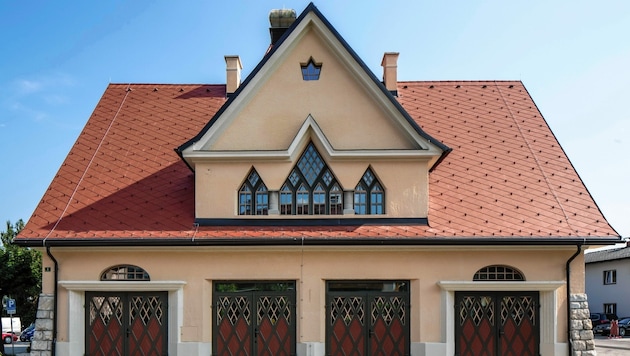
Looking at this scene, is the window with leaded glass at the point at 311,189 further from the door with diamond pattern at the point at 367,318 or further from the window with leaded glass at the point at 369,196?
the door with diamond pattern at the point at 367,318

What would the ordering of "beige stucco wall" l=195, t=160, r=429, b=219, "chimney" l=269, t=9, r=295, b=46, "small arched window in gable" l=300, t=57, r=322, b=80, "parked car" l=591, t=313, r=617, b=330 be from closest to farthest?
"beige stucco wall" l=195, t=160, r=429, b=219 < "small arched window in gable" l=300, t=57, r=322, b=80 < "chimney" l=269, t=9, r=295, b=46 < "parked car" l=591, t=313, r=617, b=330

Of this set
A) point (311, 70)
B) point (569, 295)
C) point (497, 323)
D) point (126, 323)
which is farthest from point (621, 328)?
point (126, 323)

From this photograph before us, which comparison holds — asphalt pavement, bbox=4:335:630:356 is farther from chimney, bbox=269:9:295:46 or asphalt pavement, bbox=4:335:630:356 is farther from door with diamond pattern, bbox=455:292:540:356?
chimney, bbox=269:9:295:46

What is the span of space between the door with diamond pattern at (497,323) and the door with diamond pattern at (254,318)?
4.28 meters

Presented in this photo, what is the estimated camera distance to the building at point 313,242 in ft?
45.2

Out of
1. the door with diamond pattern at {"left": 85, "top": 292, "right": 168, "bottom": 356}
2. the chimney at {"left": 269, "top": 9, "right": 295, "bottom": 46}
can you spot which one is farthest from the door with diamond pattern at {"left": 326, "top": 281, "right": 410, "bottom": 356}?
the chimney at {"left": 269, "top": 9, "right": 295, "bottom": 46}

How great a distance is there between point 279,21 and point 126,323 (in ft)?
41.5

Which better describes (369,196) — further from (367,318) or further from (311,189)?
(367,318)

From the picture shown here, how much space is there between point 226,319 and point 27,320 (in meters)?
40.3

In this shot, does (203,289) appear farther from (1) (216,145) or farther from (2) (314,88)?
(2) (314,88)

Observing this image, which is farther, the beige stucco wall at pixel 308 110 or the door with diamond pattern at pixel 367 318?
the beige stucco wall at pixel 308 110

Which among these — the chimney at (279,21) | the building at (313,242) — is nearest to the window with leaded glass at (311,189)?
the building at (313,242)

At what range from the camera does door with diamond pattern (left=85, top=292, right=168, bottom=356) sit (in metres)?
13.9

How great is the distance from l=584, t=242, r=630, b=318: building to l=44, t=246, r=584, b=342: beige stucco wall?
105 feet
